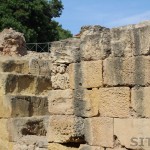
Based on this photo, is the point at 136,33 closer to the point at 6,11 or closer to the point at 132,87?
the point at 132,87

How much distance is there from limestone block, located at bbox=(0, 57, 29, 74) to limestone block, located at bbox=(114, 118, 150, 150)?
3337 millimetres

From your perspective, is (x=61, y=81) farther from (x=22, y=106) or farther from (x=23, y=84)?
(x=23, y=84)

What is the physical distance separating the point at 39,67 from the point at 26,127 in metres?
1.50

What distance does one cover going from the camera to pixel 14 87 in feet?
27.5

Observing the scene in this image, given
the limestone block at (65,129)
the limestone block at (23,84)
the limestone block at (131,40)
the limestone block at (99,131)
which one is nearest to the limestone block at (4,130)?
the limestone block at (23,84)

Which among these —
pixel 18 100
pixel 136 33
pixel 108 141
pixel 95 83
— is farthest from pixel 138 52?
pixel 18 100

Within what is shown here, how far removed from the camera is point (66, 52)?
6586 millimetres

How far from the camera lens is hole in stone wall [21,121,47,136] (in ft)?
26.6

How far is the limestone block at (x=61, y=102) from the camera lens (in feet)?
21.4

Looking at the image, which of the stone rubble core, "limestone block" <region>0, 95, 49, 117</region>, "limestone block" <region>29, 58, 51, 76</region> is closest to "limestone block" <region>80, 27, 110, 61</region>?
the stone rubble core

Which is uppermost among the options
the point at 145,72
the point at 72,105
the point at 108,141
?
the point at 145,72

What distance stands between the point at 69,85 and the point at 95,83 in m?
0.56

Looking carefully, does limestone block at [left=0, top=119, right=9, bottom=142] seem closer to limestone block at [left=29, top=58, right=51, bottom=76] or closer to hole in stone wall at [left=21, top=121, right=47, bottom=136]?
hole in stone wall at [left=21, top=121, right=47, bottom=136]

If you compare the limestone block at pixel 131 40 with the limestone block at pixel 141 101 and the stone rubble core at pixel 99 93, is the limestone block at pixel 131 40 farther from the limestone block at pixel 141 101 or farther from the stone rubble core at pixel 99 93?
the limestone block at pixel 141 101
